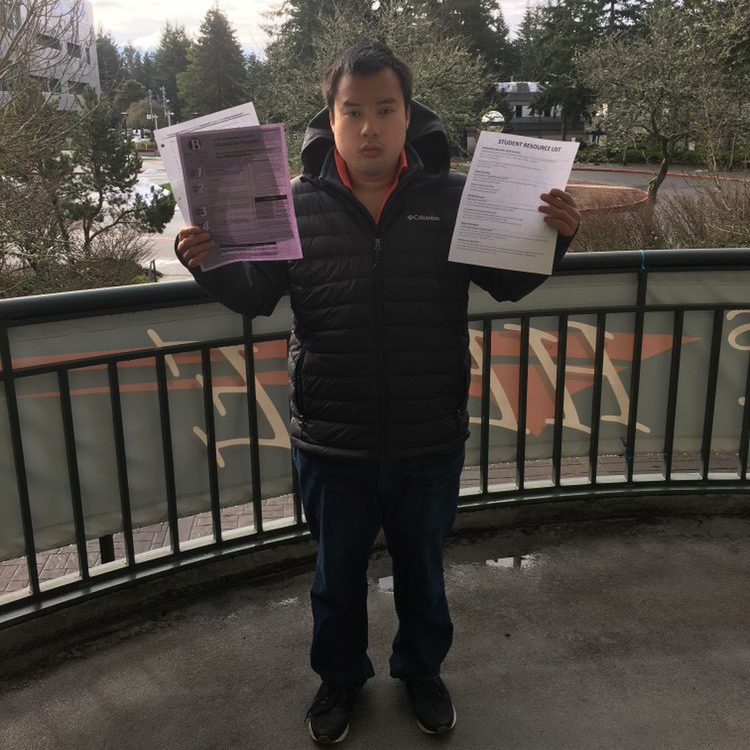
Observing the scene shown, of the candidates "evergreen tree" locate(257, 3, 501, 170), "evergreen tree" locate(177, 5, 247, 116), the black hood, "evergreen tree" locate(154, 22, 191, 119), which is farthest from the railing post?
"evergreen tree" locate(154, 22, 191, 119)

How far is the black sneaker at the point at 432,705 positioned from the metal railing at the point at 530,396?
3.50ft

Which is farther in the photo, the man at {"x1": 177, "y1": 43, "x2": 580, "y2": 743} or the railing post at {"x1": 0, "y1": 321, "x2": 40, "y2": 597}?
the railing post at {"x1": 0, "y1": 321, "x2": 40, "y2": 597}

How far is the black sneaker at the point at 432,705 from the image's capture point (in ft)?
8.05

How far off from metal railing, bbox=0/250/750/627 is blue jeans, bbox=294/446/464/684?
3.15 ft

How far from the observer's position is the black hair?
6.88ft

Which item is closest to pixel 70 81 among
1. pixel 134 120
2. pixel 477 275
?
pixel 477 275

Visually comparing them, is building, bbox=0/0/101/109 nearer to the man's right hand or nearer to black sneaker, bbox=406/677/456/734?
the man's right hand

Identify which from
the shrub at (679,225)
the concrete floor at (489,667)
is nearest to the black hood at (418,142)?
the concrete floor at (489,667)

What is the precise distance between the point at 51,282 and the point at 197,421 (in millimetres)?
10494

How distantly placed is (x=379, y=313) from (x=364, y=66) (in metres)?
0.64

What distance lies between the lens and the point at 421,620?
2498 mm

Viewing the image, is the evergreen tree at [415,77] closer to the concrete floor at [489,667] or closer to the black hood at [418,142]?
the concrete floor at [489,667]

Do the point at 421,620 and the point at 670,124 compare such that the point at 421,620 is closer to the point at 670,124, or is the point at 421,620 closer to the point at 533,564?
the point at 533,564

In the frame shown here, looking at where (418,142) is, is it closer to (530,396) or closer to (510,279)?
(510,279)
